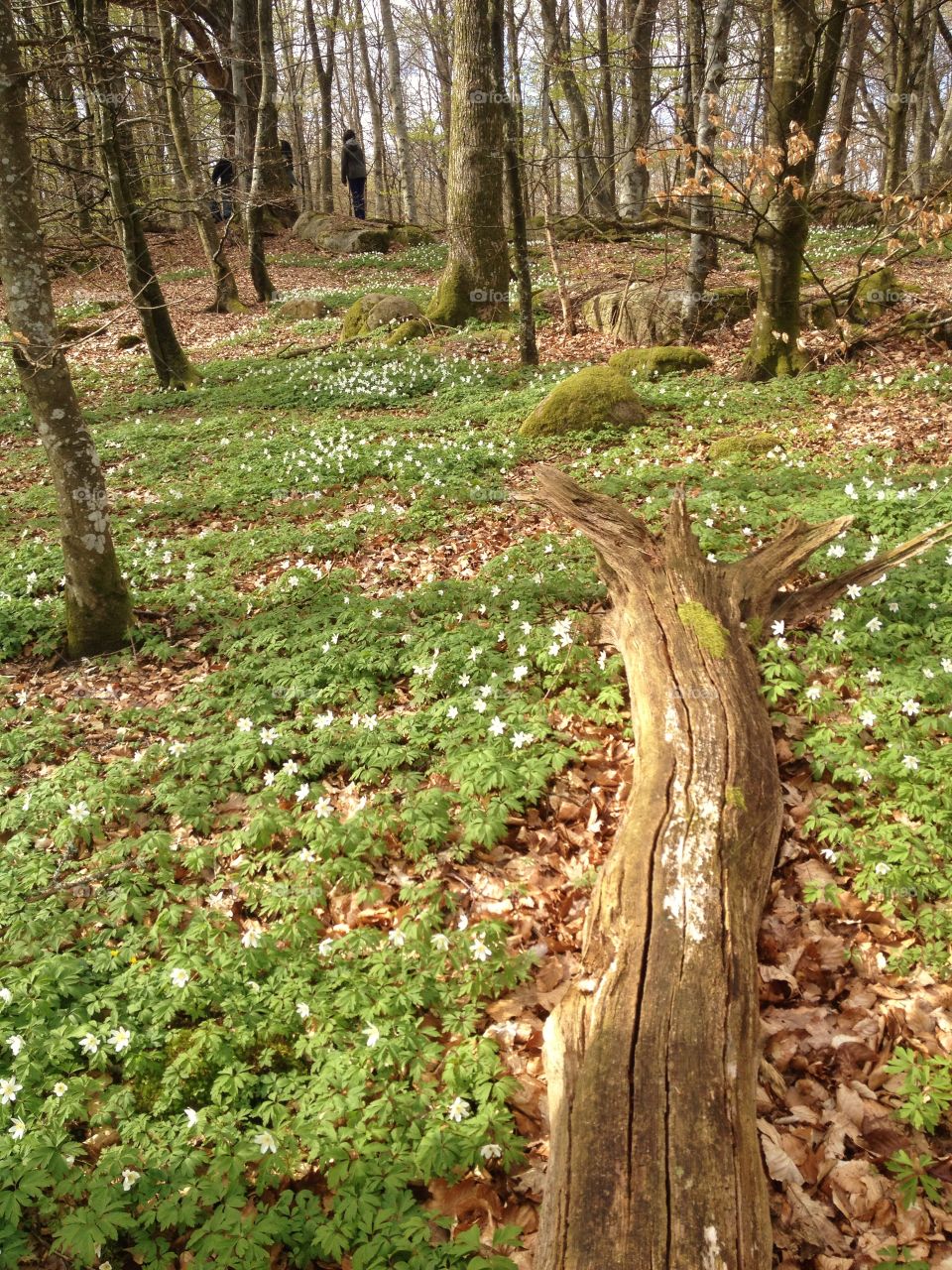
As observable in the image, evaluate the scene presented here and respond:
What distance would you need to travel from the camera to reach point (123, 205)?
1390 cm

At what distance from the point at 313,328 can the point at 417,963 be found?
61.6 feet

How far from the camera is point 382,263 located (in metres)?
27.1

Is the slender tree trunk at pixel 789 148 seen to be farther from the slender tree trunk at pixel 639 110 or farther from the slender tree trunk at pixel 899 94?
the slender tree trunk at pixel 639 110

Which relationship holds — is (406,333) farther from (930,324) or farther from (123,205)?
(930,324)

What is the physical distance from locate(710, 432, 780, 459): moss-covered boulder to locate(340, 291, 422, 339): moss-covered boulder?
36.1 feet

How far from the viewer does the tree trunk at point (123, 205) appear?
40.4 feet

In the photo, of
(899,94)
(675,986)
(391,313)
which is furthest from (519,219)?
(675,986)

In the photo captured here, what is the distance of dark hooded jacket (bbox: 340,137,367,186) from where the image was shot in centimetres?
3013

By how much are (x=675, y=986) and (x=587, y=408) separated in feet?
30.7

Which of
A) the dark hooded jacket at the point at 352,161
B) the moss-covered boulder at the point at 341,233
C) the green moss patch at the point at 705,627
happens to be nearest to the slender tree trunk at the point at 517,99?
the moss-covered boulder at the point at 341,233

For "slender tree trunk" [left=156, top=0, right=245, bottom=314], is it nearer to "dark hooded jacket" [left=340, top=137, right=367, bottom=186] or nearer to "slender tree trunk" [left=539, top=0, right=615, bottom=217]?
"slender tree trunk" [left=539, top=0, right=615, bottom=217]

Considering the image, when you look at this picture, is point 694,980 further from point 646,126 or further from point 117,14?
point 117,14

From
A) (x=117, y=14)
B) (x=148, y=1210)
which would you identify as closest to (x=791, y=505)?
(x=148, y=1210)

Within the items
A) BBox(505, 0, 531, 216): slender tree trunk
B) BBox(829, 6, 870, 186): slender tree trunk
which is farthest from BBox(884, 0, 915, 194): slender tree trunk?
BBox(505, 0, 531, 216): slender tree trunk
